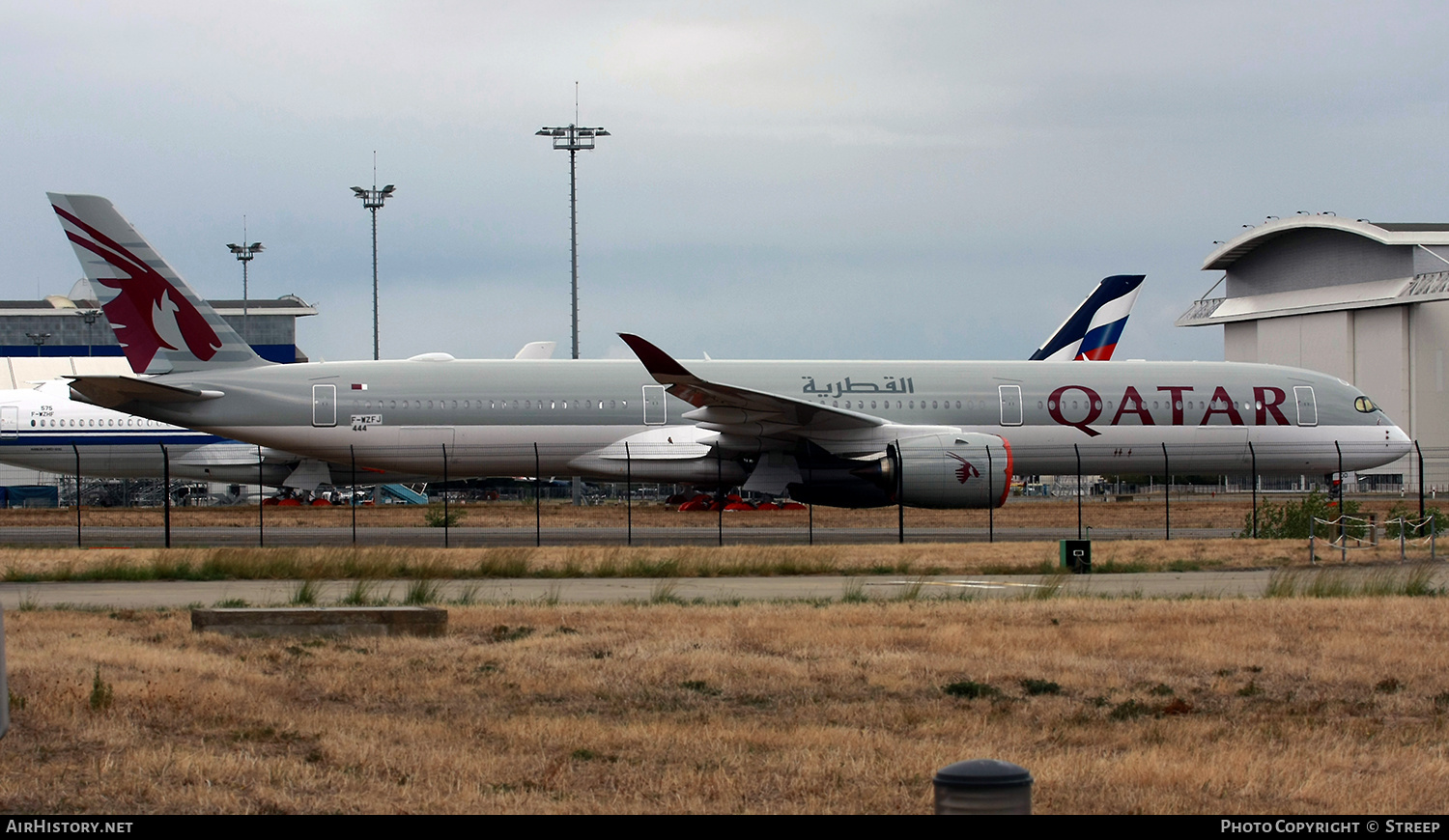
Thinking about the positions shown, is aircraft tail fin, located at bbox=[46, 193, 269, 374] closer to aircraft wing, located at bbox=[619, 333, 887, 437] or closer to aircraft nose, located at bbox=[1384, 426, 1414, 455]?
aircraft wing, located at bbox=[619, 333, 887, 437]

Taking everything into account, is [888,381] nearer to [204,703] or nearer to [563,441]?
[563,441]

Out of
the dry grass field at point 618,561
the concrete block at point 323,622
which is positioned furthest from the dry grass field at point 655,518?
the concrete block at point 323,622

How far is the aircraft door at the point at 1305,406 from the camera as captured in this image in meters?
31.2

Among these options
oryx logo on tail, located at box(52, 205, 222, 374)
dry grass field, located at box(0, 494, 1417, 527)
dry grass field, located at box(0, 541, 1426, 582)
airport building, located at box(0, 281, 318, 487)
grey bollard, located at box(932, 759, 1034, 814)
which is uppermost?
airport building, located at box(0, 281, 318, 487)

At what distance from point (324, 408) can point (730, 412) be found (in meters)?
8.67

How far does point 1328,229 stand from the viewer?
230 ft

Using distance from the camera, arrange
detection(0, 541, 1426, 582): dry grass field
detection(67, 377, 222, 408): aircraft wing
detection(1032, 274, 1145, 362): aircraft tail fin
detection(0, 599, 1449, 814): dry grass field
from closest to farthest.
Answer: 1. detection(0, 599, 1449, 814): dry grass field
2. detection(0, 541, 1426, 582): dry grass field
3. detection(67, 377, 222, 408): aircraft wing
4. detection(1032, 274, 1145, 362): aircraft tail fin

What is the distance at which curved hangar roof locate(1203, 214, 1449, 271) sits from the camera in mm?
66500

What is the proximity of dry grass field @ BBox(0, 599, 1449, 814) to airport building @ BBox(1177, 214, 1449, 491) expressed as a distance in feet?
184

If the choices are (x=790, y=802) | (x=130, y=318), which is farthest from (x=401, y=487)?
(x=790, y=802)

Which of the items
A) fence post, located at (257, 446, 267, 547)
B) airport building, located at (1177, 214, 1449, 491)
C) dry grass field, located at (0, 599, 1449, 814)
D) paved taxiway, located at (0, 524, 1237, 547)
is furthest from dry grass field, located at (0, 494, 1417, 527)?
airport building, located at (1177, 214, 1449, 491)
